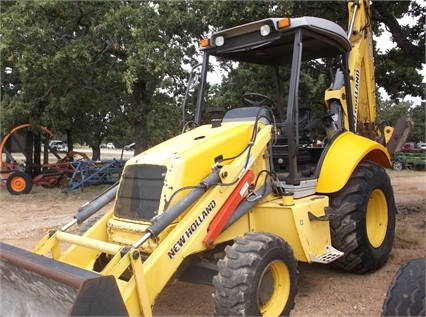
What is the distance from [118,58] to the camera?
513 inches

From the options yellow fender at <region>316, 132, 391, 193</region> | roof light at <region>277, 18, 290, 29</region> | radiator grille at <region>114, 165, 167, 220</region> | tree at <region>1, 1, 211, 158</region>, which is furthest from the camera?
tree at <region>1, 1, 211, 158</region>

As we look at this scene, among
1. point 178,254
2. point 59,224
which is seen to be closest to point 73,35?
point 59,224

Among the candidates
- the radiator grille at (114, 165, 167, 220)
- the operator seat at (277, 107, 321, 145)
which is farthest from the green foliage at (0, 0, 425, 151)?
the radiator grille at (114, 165, 167, 220)

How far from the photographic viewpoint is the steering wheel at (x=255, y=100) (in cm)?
504

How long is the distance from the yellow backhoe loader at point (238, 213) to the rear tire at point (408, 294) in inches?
39.5

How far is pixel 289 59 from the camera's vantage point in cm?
593

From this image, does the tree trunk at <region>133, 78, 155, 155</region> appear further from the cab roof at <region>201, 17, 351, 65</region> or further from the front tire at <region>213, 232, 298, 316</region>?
the front tire at <region>213, 232, 298, 316</region>

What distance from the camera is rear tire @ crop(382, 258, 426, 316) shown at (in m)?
2.79

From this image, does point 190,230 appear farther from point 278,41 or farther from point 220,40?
point 278,41

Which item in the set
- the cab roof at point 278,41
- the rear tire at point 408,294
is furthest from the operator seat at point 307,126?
the rear tire at point 408,294

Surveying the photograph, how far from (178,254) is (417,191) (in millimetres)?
11644

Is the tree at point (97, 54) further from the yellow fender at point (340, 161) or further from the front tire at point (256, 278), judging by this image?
the front tire at point (256, 278)

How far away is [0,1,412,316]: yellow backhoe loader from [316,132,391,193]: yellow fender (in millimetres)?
12

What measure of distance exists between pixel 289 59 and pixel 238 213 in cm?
269
